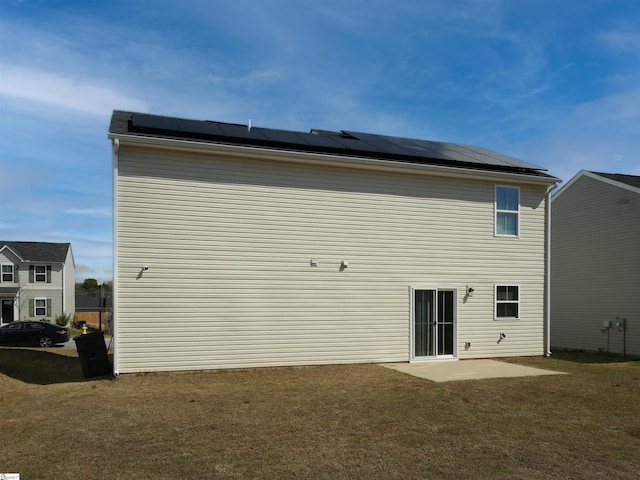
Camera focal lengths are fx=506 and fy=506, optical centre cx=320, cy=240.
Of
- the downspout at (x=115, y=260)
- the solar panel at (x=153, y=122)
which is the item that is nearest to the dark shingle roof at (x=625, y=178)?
the solar panel at (x=153, y=122)

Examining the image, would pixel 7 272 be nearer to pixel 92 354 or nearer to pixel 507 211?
pixel 92 354

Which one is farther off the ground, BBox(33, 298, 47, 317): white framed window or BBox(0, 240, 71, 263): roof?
BBox(0, 240, 71, 263): roof

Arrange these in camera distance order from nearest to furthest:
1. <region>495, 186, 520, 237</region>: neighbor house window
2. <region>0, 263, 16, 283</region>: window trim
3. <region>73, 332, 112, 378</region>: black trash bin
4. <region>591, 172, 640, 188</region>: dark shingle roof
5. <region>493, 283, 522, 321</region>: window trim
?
1. <region>73, 332, 112, 378</region>: black trash bin
2. <region>493, 283, 522, 321</region>: window trim
3. <region>495, 186, 520, 237</region>: neighbor house window
4. <region>591, 172, 640, 188</region>: dark shingle roof
5. <region>0, 263, 16, 283</region>: window trim

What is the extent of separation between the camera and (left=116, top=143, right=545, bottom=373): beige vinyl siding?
11227mm

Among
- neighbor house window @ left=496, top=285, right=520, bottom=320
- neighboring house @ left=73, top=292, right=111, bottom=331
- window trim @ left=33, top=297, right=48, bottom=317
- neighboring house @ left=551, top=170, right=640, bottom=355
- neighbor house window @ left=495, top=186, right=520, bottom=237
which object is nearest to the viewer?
neighbor house window @ left=496, top=285, right=520, bottom=320

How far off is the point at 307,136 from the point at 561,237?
1159cm

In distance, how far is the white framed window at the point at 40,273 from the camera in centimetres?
3591

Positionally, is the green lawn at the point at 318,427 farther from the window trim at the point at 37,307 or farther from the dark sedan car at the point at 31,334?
the window trim at the point at 37,307

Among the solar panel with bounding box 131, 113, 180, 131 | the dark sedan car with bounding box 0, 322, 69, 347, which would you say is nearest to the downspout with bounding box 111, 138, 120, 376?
the solar panel with bounding box 131, 113, 180, 131

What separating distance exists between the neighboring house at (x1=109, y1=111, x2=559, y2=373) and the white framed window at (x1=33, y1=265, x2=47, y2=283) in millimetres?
26950

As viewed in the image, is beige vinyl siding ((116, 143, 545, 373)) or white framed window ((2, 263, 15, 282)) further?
white framed window ((2, 263, 15, 282))

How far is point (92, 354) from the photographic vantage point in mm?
11344

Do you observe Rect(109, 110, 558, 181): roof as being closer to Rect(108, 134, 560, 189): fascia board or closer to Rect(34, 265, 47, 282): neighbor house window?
Rect(108, 134, 560, 189): fascia board

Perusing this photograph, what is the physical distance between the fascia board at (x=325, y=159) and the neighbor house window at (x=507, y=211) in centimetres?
36
